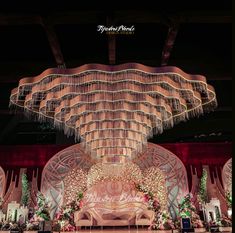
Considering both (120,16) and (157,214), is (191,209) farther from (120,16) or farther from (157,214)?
(120,16)

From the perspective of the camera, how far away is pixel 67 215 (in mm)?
9219

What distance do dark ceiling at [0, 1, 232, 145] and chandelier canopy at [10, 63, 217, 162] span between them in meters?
0.93

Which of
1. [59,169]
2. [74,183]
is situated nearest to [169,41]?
[74,183]

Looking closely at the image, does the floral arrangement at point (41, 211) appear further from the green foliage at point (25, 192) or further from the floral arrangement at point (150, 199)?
the floral arrangement at point (150, 199)

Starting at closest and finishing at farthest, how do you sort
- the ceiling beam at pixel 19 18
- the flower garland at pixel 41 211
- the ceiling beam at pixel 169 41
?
the ceiling beam at pixel 19 18
the ceiling beam at pixel 169 41
the flower garland at pixel 41 211

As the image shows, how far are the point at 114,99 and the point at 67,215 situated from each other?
4.92 meters

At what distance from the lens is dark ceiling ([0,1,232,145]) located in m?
5.64

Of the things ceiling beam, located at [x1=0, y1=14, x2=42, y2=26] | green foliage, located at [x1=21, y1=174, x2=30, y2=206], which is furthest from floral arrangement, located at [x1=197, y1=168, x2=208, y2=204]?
ceiling beam, located at [x1=0, y1=14, x2=42, y2=26]

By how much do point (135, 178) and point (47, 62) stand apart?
4.95m

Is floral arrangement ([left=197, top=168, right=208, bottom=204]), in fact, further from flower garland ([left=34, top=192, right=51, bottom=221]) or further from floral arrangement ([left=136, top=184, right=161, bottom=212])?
flower garland ([left=34, top=192, right=51, bottom=221])

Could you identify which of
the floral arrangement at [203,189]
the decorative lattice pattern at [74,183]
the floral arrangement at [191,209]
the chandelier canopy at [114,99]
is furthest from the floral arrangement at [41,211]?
the floral arrangement at [203,189]

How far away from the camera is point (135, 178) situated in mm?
10156

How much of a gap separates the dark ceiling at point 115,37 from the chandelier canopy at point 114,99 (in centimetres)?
93

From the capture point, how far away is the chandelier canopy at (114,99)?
559cm
